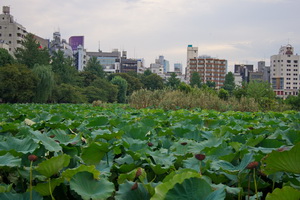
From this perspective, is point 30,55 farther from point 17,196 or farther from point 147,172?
point 17,196

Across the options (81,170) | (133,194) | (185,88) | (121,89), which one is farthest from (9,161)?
(121,89)

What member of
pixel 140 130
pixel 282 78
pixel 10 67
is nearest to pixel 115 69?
pixel 282 78

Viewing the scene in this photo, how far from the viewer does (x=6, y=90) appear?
31453mm

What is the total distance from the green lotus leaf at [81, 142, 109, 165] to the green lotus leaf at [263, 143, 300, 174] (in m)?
0.62

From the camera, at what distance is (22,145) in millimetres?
1322

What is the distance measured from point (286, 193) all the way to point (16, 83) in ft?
108

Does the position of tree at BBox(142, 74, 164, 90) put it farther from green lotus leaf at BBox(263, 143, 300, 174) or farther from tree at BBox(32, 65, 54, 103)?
green lotus leaf at BBox(263, 143, 300, 174)

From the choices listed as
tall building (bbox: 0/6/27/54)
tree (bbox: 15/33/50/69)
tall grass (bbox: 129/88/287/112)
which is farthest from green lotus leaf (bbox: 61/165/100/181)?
tall building (bbox: 0/6/27/54)

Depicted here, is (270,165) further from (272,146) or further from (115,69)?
(115,69)

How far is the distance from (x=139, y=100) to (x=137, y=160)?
14.7 m

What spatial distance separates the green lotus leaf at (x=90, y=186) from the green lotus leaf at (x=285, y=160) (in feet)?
1.55

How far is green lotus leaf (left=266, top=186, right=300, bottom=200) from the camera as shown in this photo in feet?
2.62

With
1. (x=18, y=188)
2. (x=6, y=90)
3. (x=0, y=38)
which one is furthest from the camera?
(x=0, y=38)

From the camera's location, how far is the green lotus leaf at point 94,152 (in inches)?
50.0
